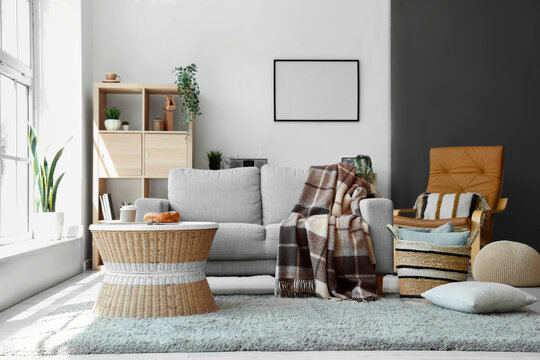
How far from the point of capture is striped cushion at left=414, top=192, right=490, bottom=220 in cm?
446

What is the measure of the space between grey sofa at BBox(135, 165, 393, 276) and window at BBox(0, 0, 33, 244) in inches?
42.8

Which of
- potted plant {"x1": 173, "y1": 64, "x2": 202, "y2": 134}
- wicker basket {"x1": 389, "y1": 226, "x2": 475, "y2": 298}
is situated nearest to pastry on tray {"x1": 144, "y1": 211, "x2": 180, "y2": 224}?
wicker basket {"x1": 389, "y1": 226, "x2": 475, "y2": 298}

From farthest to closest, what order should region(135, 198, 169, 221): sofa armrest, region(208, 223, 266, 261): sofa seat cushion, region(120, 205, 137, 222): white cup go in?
region(135, 198, 169, 221): sofa armrest → region(208, 223, 266, 261): sofa seat cushion → region(120, 205, 137, 222): white cup

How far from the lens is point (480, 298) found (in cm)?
276

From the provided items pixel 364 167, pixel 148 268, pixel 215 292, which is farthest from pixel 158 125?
pixel 148 268

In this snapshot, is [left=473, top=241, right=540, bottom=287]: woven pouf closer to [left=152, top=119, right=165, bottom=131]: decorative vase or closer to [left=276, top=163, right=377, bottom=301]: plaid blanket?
[left=276, top=163, right=377, bottom=301]: plaid blanket

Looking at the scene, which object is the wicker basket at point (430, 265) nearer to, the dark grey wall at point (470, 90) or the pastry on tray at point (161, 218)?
the pastry on tray at point (161, 218)

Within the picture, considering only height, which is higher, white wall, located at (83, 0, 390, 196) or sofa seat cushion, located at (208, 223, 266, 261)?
white wall, located at (83, 0, 390, 196)

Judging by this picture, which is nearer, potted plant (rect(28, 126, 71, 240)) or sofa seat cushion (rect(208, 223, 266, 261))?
sofa seat cushion (rect(208, 223, 266, 261))

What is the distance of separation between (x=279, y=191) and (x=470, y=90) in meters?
2.39

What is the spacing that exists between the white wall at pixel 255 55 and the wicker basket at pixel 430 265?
252cm

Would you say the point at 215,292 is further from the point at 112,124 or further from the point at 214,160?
the point at 112,124

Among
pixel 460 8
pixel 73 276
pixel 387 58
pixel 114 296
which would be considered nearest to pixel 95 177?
pixel 73 276

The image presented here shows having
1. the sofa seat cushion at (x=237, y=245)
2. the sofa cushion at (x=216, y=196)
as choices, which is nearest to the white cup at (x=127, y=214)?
the sofa seat cushion at (x=237, y=245)
